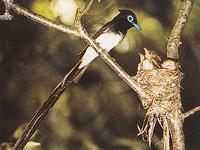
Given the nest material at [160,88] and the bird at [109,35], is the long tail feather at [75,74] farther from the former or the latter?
the nest material at [160,88]

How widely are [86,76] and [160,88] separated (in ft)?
1.60

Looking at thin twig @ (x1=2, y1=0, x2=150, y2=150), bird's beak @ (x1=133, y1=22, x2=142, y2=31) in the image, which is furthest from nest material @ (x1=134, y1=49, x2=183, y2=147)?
bird's beak @ (x1=133, y1=22, x2=142, y2=31)

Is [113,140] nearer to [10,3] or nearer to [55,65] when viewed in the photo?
[55,65]

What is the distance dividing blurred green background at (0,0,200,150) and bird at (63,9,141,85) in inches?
2.4

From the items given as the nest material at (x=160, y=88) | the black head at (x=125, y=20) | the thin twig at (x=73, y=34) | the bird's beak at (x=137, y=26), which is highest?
the black head at (x=125, y=20)

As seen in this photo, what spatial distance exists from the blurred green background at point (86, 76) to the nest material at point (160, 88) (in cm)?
32

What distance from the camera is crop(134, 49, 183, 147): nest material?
1.73 meters

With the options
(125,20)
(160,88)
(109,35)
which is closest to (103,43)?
(109,35)

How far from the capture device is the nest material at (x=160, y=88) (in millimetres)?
1729

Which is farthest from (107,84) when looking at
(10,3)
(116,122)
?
(10,3)

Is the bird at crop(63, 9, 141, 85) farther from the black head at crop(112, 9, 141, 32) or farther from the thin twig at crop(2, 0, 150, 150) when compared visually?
the thin twig at crop(2, 0, 150, 150)

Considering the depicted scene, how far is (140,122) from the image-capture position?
2156mm

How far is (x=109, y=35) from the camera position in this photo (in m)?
2.06

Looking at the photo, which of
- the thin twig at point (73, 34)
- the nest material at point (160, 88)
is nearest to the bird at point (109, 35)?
the thin twig at point (73, 34)
